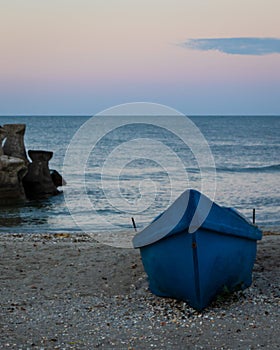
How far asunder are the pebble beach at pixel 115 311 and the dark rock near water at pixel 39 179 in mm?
18539

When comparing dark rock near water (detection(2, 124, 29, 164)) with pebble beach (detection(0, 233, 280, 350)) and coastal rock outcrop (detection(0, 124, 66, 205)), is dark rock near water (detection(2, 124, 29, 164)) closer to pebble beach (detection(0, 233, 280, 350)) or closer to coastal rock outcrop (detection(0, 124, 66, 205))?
coastal rock outcrop (detection(0, 124, 66, 205))

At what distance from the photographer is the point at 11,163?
27.4 m

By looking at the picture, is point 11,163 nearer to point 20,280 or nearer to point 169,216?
point 20,280

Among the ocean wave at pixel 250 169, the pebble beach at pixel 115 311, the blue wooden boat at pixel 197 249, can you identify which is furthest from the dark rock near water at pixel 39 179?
the blue wooden boat at pixel 197 249

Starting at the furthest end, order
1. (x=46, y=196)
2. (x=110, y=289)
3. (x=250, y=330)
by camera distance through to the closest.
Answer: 1. (x=46, y=196)
2. (x=110, y=289)
3. (x=250, y=330)

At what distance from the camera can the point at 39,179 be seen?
3059cm

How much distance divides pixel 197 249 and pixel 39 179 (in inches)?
916

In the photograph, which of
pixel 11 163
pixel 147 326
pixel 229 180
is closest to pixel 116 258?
pixel 147 326

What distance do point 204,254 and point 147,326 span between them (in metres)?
1.29

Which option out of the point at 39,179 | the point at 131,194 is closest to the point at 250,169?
the point at 131,194

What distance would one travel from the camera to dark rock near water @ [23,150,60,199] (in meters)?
30.1

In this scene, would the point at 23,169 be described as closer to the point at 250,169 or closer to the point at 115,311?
the point at 115,311

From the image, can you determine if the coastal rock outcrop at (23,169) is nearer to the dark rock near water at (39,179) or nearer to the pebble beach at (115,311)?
the dark rock near water at (39,179)

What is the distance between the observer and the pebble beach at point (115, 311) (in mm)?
7539
